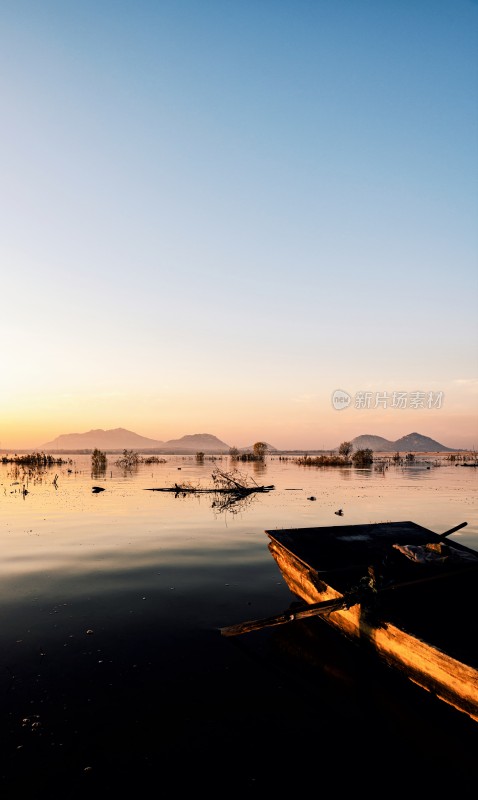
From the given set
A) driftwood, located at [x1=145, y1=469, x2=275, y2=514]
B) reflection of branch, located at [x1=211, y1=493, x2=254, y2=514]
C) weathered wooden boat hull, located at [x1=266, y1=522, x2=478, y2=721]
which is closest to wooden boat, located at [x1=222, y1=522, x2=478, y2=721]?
weathered wooden boat hull, located at [x1=266, y1=522, x2=478, y2=721]

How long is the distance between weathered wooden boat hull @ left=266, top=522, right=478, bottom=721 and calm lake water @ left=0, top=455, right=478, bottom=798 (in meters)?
0.67

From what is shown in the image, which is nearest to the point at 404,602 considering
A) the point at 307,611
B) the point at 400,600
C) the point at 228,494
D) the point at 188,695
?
the point at 400,600

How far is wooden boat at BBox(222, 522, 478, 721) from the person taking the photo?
6.65 meters

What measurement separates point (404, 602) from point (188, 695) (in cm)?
444

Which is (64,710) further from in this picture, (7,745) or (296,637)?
(296,637)

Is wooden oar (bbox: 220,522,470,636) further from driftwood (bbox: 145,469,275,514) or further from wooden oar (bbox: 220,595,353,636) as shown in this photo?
driftwood (bbox: 145,469,275,514)

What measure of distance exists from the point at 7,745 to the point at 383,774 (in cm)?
541

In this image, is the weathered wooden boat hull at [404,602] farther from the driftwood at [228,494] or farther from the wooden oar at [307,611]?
the driftwood at [228,494]

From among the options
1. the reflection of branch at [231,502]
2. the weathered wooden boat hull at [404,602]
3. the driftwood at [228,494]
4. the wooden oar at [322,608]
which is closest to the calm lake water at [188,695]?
the weathered wooden boat hull at [404,602]

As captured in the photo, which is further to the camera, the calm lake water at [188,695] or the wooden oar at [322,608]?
the wooden oar at [322,608]

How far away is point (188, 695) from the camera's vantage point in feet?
25.9

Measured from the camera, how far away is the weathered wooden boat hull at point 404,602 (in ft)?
21.6

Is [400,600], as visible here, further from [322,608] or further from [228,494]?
[228,494]

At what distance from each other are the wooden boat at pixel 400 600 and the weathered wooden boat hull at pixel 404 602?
0.02 m
